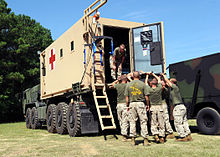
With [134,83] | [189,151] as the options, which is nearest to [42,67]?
[134,83]

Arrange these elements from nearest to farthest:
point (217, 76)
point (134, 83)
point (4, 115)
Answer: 1. point (134, 83)
2. point (217, 76)
3. point (4, 115)

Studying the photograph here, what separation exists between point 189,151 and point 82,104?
15.0 feet

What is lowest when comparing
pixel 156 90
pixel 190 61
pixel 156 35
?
pixel 156 90

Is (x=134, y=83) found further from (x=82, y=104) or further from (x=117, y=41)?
(x=117, y=41)

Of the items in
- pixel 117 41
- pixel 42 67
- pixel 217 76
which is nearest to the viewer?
pixel 217 76

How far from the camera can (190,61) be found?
9.91 m

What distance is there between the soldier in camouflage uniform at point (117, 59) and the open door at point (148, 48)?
46 cm

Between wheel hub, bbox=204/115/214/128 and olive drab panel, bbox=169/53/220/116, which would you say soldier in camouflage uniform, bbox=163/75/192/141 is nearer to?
wheel hub, bbox=204/115/214/128

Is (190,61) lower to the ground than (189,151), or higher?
higher

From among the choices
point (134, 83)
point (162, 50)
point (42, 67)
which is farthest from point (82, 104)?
point (42, 67)

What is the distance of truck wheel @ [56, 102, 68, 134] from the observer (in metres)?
10.6

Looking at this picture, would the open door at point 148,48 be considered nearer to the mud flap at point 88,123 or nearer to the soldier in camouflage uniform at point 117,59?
the soldier in camouflage uniform at point 117,59

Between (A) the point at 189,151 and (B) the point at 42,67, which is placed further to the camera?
(B) the point at 42,67

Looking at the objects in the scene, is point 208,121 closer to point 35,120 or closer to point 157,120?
point 157,120
